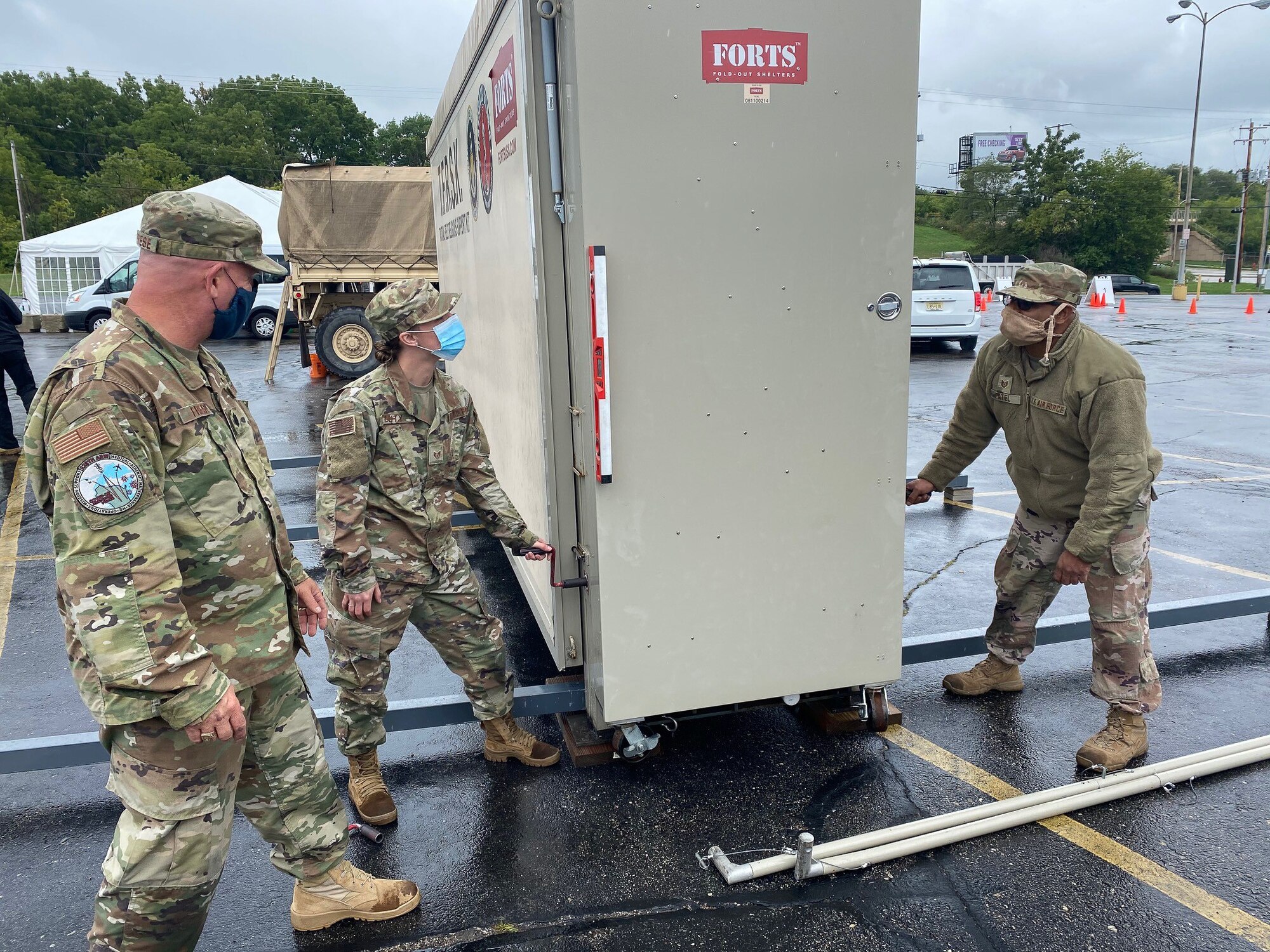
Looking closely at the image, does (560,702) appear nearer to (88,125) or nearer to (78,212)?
(78,212)

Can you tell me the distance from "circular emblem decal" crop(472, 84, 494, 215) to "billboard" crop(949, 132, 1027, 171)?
87412 mm

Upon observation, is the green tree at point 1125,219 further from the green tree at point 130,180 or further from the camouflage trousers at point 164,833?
the camouflage trousers at point 164,833

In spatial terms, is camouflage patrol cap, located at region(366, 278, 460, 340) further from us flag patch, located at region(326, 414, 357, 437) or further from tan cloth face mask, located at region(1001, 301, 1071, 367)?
tan cloth face mask, located at region(1001, 301, 1071, 367)

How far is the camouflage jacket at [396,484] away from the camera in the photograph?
2.95 m

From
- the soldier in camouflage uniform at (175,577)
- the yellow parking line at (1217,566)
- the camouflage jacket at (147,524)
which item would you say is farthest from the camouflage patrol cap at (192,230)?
the yellow parking line at (1217,566)

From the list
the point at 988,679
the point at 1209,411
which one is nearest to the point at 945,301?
the point at 1209,411

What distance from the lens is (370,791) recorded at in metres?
3.18

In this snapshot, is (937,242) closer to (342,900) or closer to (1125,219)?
(1125,219)

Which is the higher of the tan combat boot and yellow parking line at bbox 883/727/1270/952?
the tan combat boot

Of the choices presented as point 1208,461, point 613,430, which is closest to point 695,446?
point 613,430

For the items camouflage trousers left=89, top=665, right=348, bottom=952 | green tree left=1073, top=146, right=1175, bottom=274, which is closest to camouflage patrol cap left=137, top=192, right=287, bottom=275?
camouflage trousers left=89, top=665, right=348, bottom=952

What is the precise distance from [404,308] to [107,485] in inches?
51.3

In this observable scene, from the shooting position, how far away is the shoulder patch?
1.84 metres

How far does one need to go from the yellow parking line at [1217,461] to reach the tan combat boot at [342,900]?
8586 mm
